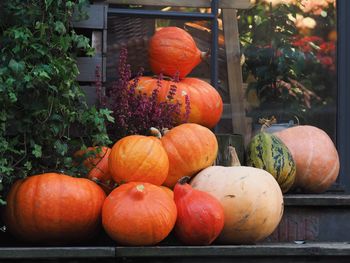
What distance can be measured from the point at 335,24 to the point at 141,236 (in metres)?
2.18

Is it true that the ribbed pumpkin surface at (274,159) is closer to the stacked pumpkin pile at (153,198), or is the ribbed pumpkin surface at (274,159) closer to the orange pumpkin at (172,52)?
the stacked pumpkin pile at (153,198)

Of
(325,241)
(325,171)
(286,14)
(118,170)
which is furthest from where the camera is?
(286,14)

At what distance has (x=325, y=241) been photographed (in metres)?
4.36

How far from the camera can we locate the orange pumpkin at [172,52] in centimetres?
464

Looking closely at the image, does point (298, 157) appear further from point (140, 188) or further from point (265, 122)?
point (140, 188)

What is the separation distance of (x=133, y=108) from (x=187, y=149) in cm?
39

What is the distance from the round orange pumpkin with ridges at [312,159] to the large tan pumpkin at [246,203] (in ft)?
1.98

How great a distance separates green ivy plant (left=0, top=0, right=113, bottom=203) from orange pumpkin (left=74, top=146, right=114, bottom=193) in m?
0.06

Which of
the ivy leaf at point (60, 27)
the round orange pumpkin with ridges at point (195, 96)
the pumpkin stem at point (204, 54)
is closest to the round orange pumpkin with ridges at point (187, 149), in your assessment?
the round orange pumpkin with ridges at point (195, 96)

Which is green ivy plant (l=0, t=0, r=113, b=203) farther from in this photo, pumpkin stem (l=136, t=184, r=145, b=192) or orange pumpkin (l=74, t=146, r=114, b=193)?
pumpkin stem (l=136, t=184, r=145, b=192)

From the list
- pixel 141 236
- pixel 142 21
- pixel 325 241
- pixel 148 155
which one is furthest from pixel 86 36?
pixel 325 241

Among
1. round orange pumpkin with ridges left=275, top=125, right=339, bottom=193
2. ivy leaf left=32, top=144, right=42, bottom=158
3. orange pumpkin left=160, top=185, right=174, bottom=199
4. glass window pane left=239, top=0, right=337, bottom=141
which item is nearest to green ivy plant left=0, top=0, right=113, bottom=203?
ivy leaf left=32, top=144, right=42, bottom=158

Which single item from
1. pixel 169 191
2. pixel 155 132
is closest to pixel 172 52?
pixel 155 132

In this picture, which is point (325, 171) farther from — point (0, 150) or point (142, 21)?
point (0, 150)
